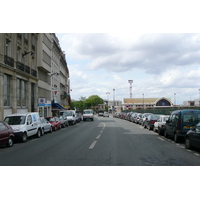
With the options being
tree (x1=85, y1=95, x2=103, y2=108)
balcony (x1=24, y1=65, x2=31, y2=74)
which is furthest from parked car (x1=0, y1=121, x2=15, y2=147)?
tree (x1=85, y1=95, x2=103, y2=108)

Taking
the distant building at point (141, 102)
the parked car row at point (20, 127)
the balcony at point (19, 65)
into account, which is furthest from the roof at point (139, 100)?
the parked car row at point (20, 127)

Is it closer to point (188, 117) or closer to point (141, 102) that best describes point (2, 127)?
point (188, 117)

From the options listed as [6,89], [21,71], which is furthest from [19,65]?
[6,89]

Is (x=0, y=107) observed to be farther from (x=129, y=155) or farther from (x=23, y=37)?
(x=129, y=155)

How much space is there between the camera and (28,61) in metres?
34.0

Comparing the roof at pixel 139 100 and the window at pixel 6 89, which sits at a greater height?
the roof at pixel 139 100

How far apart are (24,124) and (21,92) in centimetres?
1628

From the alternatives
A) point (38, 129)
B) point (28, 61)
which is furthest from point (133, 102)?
point (38, 129)

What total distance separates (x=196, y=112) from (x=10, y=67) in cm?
1949

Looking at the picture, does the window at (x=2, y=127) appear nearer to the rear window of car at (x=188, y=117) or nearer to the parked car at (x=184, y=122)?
the parked car at (x=184, y=122)

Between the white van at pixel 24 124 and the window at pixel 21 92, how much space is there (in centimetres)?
1292

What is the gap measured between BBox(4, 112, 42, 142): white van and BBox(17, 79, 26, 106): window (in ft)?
42.4

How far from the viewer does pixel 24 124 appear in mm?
16562

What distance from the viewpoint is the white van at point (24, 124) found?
15837 millimetres
